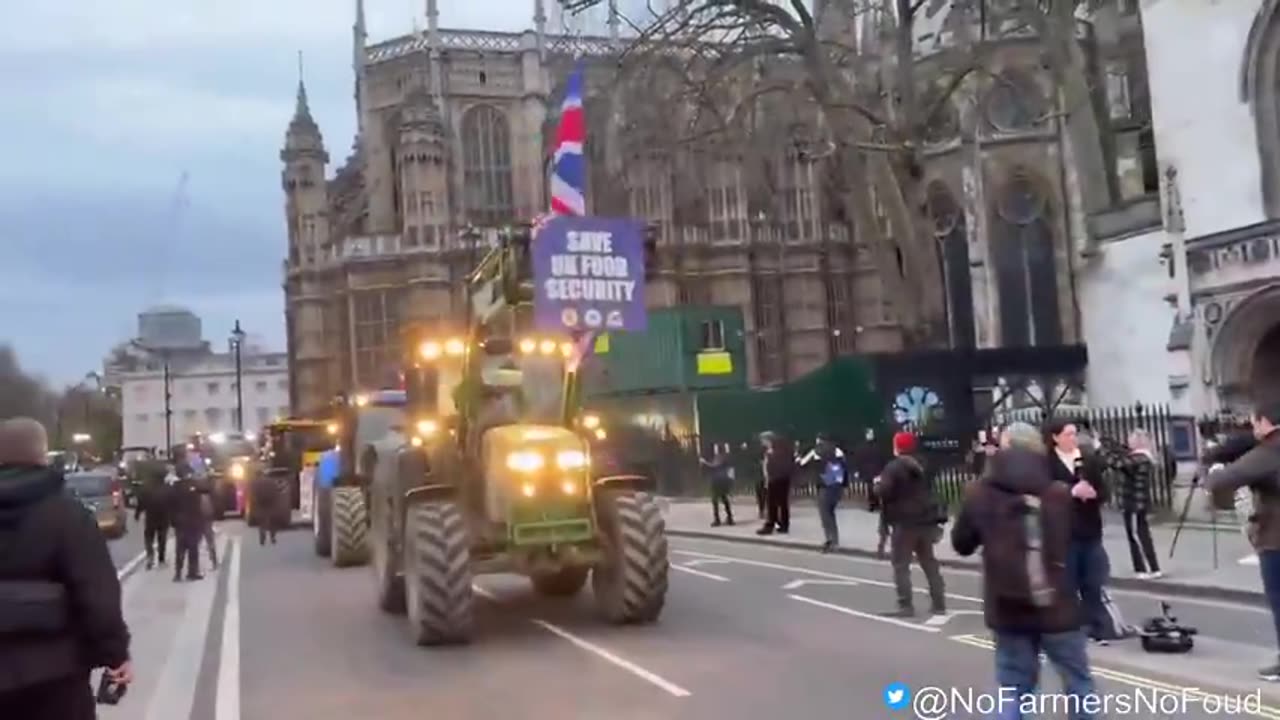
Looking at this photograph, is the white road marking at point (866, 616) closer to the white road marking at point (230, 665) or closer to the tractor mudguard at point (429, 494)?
the tractor mudguard at point (429, 494)

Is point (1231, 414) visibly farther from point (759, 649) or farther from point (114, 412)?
point (114, 412)

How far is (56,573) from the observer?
4855 mm

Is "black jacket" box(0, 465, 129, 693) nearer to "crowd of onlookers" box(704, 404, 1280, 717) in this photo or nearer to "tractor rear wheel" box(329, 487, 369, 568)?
"crowd of onlookers" box(704, 404, 1280, 717)

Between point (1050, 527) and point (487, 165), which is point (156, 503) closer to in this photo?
point (1050, 527)

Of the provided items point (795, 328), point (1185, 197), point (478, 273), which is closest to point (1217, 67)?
point (1185, 197)

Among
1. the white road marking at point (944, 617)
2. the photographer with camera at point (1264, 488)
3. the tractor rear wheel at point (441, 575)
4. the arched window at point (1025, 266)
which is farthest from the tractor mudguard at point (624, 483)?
the arched window at point (1025, 266)

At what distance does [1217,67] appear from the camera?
75.7 feet

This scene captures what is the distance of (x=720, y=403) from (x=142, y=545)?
15.4 m

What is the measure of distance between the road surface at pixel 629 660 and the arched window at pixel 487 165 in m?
46.0

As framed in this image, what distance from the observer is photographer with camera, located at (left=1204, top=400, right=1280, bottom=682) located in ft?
26.6

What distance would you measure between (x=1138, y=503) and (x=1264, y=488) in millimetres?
5893

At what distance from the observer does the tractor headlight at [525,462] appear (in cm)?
1170

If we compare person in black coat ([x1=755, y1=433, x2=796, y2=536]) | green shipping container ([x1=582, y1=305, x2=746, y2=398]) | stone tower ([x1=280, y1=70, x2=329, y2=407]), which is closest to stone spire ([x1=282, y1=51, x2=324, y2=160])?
stone tower ([x1=280, y1=70, x2=329, y2=407])

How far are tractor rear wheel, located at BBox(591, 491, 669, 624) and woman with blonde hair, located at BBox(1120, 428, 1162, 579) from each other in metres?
5.04
